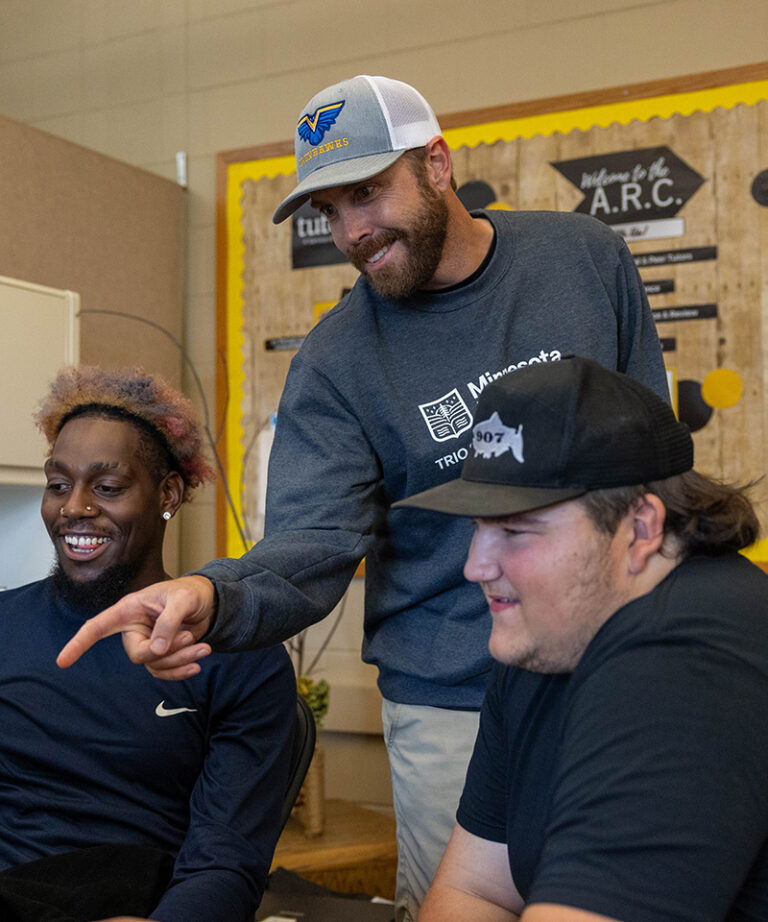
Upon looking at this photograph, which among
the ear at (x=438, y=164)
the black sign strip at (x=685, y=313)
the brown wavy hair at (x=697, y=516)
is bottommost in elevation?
the brown wavy hair at (x=697, y=516)

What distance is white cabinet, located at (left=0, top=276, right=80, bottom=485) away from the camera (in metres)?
2.55

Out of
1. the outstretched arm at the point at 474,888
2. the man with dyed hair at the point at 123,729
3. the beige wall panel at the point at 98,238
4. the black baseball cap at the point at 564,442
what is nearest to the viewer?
the black baseball cap at the point at 564,442

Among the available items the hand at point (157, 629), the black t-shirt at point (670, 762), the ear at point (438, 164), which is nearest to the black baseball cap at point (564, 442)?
the black t-shirt at point (670, 762)

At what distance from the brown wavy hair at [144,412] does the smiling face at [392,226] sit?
0.50 meters

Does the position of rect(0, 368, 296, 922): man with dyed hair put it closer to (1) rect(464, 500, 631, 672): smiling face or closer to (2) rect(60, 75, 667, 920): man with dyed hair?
(2) rect(60, 75, 667, 920): man with dyed hair

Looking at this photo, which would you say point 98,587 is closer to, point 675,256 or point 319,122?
point 319,122

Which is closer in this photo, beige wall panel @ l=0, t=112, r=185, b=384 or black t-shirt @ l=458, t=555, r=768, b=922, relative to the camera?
black t-shirt @ l=458, t=555, r=768, b=922

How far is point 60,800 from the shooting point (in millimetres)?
1564

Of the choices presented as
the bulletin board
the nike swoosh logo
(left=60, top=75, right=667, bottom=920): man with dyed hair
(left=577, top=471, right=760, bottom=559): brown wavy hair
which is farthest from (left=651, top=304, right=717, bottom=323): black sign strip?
(left=577, top=471, right=760, bottom=559): brown wavy hair

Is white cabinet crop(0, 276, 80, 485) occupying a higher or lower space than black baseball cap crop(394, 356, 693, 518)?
higher

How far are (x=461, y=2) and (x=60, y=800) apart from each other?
2538 mm

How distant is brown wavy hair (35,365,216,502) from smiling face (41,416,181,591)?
2 cm

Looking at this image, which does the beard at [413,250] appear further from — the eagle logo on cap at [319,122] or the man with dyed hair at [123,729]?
the man with dyed hair at [123,729]

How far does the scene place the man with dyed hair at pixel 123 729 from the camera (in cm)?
143
